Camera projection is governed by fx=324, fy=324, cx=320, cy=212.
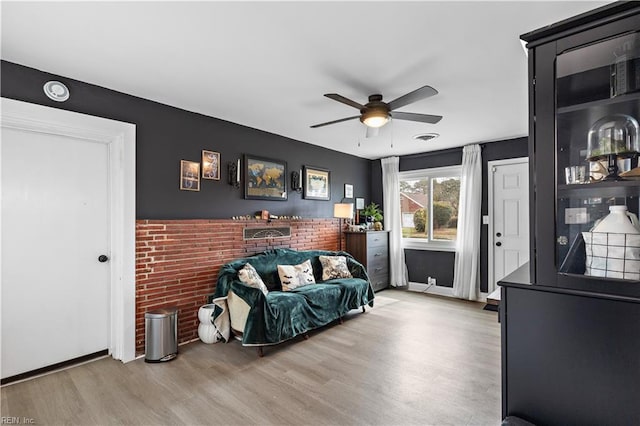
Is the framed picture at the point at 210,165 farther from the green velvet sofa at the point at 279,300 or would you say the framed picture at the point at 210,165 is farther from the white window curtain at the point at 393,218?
the white window curtain at the point at 393,218

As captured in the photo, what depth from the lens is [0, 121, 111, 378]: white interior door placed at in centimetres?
253

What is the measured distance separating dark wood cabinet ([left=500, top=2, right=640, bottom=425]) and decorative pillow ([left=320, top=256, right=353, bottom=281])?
3.02m

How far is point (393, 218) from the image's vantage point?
597 centimetres

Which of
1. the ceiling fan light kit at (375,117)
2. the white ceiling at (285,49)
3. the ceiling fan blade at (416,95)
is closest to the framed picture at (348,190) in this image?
the white ceiling at (285,49)

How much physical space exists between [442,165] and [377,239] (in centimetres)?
167

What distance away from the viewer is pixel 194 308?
348cm

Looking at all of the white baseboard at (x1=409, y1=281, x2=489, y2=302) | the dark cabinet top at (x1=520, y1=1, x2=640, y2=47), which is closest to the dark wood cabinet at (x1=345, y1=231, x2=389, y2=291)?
the white baseboard at (x1=409, y1=281, x2=489, y2=302)

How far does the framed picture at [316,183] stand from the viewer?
4910 mm

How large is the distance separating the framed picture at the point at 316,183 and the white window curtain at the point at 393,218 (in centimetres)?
132

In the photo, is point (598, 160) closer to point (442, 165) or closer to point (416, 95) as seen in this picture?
point (416, 95)

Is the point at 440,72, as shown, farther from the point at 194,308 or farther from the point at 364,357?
the point at 194,308

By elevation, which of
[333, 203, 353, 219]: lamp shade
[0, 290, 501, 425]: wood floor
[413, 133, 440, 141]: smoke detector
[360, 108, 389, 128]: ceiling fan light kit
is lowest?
[0, 290, 501, 425]: wood floor

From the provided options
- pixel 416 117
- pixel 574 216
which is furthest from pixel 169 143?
pixel 574 216

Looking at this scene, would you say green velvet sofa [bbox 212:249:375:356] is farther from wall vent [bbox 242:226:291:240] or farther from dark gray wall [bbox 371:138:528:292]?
dark gray wall [bbox 371:138:528:292]
